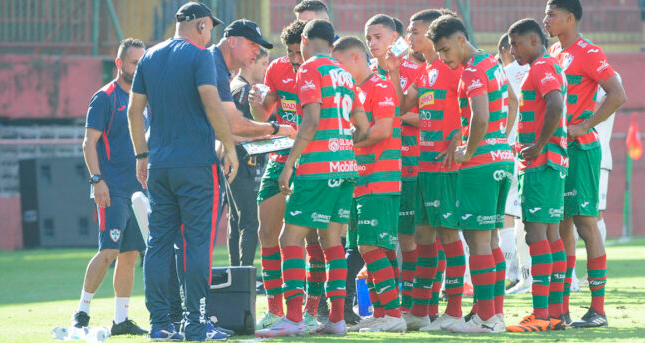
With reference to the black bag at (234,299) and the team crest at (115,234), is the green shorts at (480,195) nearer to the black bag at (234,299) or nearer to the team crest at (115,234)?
the black bag at (234,299)

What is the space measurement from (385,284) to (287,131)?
4.11 ft

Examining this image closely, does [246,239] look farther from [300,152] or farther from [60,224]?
[60,224]

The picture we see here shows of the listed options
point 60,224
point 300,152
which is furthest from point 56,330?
point 60,224

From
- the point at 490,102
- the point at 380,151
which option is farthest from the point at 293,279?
the point at 490,102

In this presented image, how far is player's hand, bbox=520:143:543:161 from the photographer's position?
7.06m

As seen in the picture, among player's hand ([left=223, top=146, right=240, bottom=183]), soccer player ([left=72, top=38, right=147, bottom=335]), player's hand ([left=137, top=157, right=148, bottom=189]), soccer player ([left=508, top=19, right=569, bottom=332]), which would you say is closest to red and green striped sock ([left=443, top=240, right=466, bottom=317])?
soccer player ([left=508, top=19, right=569, bottom=332])

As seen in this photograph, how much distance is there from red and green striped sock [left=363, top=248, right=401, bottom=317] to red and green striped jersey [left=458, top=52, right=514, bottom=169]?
864 mm

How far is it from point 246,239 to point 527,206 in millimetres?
3465

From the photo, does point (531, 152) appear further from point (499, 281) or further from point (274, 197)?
point (274, 197)

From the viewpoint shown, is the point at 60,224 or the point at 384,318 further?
the point at 60,224

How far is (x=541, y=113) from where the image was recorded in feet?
23.7

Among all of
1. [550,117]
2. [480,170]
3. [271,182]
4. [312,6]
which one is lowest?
[271,182]

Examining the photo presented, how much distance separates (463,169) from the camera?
7.00 meters

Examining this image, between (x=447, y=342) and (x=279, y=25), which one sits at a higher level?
(x=279, y=25)
